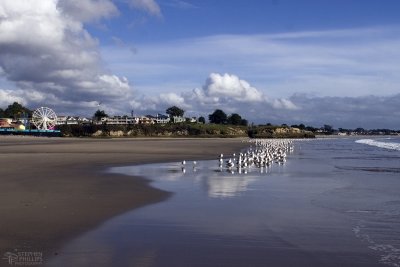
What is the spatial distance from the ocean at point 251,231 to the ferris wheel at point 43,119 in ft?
418

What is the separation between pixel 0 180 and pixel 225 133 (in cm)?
12420

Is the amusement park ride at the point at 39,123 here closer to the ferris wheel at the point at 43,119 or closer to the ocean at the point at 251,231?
the ferris wheel at the point at 43,119

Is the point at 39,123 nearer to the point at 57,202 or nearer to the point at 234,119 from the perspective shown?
the point at 234,119

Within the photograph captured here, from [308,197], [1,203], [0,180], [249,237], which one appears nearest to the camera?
[249,237]

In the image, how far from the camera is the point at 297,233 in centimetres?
1064

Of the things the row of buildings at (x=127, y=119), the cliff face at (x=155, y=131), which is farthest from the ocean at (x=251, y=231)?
the row of buildings at (x=127, y=119)

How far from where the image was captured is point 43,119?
140 metres

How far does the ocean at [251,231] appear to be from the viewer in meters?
8.49

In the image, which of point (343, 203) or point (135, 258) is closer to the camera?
point (135, 258)

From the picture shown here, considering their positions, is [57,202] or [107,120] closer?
[57,202]

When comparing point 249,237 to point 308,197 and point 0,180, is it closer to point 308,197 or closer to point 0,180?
point 308,197

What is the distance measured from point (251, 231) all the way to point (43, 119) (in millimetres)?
136842

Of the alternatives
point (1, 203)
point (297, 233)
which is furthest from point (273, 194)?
point (1, 203)

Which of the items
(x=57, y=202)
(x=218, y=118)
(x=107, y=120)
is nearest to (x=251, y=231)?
(x=57, y=202)
